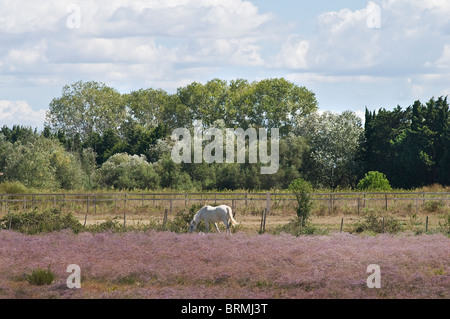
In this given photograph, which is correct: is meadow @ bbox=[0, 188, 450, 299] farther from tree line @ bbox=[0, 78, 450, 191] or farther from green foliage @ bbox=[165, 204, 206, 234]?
tree line @ bbox=[0, 78, 450, 191]

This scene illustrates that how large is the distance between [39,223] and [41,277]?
10.2m

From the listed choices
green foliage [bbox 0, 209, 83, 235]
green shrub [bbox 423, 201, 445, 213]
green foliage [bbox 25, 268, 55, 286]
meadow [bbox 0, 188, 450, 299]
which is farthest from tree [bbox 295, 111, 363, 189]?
green foliage [bbox 25, 268, 55, 286]

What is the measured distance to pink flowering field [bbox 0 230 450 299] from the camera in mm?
18172

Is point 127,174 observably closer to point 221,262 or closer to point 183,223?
point 183,223

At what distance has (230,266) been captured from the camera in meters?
20.2

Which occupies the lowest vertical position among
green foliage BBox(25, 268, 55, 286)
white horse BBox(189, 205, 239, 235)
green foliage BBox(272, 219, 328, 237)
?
green foliage BBox(25, 268, 55, 286)

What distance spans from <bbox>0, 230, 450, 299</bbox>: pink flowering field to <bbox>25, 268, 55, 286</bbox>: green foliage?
0.62 feet

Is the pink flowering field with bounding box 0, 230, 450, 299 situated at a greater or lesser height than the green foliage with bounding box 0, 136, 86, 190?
lesser

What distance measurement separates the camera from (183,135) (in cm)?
8094

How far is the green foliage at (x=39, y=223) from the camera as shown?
28188 millimetres

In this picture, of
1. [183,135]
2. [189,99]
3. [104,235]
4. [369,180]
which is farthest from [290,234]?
[189,99]

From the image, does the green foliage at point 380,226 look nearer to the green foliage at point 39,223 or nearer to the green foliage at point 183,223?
the green foliage at point 183,223
